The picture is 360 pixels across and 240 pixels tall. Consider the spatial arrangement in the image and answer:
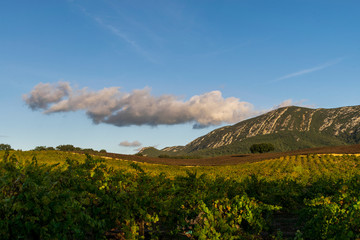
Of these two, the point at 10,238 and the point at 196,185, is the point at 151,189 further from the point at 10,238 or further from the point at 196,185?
the point at 10,238

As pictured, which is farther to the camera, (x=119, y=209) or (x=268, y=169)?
(x=268, y=169)

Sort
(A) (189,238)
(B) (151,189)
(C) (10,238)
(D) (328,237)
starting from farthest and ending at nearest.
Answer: (B) (151,189) < (A) (189,238) < (D) (328,237) < (C) (10,238)

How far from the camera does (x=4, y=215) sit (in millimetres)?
4375

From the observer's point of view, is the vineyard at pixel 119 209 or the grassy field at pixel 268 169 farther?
the grassy field at pixel 268 169

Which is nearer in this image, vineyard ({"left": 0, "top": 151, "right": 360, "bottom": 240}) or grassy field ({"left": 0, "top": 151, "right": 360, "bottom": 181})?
vineyard ({"left": 0, "top": 151, "right": 360, "bottom": 240})

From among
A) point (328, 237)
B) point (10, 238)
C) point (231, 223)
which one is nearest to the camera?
point (10, 238)

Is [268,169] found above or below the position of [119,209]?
below

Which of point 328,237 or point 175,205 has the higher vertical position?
point 175,205

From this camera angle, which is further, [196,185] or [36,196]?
[196,185]

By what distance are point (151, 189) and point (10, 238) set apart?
3.33 meters

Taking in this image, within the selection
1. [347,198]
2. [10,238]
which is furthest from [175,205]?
[347,198]

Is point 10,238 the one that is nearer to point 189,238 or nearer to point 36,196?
point 36,196

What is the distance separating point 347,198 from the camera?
6238 millimetres

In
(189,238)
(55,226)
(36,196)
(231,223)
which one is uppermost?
(36,196)
